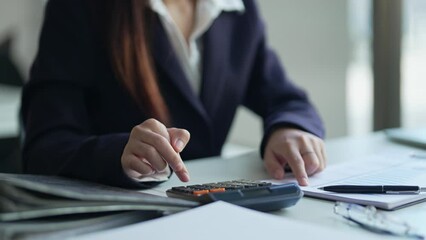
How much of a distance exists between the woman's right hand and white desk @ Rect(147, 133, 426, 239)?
0.14 feet

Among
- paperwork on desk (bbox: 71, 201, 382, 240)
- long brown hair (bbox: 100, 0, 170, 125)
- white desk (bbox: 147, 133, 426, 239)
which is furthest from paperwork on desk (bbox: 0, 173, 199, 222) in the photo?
long brown hair (bbox: 100, 0, 170, 125)

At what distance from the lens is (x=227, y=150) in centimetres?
A: 186

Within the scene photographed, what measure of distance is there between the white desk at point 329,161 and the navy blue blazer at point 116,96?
58mm

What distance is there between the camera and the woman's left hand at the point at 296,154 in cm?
77

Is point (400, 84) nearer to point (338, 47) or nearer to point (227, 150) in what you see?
point (338, 47)

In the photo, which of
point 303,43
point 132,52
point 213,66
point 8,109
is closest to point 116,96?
point 132,52

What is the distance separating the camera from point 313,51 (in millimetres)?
2035

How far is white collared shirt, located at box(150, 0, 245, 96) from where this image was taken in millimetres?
1052

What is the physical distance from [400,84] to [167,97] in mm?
895

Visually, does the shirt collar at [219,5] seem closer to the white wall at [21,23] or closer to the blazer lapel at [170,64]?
the blazer lapel at [170,64]

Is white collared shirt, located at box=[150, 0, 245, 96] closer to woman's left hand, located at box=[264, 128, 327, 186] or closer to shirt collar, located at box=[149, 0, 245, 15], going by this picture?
A: shirt collar, located at box=[149, 0, 245, 15]

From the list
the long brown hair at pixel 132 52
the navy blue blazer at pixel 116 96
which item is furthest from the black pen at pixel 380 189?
the long brown hair at pixel 132 52

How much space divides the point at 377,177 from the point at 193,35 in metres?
0.47

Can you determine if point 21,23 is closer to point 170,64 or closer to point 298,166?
point 170,64
